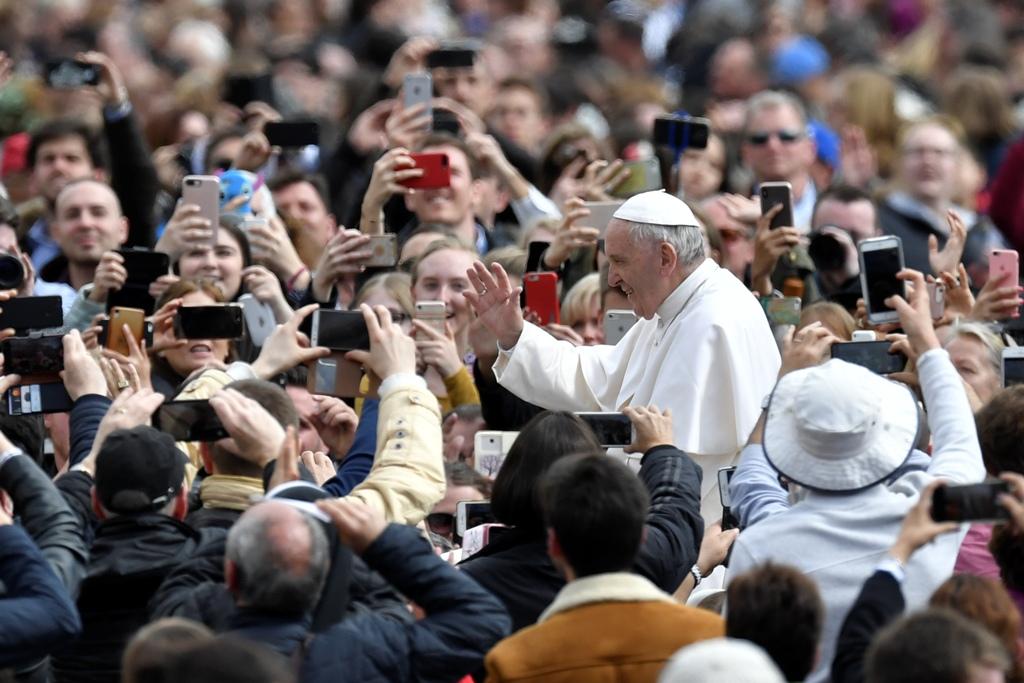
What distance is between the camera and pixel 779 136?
11.5 m

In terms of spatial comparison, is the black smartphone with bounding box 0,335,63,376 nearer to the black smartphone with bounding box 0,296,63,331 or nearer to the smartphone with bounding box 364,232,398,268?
the black smartphone with bounding box 0,296,63,331

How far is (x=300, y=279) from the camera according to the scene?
32.4ft

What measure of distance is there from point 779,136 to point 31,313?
5119 mm

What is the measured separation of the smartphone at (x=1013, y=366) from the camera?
286 inches

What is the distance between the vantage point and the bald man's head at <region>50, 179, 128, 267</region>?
995cm

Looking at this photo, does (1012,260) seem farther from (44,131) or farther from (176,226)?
(44,131)

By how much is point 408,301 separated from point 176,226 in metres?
1.25

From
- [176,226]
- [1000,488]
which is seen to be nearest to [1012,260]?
[1000,488]

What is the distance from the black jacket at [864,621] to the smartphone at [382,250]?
421 cm

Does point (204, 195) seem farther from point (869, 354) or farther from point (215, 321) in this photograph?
point (869, 354)

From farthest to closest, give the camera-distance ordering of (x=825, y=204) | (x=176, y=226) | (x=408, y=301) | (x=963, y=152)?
(x=963, y=152) < (x=825, y=204) < (x=176, y=226) < (x=408, y=301)

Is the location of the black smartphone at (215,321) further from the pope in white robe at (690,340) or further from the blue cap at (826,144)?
the blue cap at (826,144)

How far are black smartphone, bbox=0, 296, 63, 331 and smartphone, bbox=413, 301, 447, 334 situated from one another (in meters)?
1.43

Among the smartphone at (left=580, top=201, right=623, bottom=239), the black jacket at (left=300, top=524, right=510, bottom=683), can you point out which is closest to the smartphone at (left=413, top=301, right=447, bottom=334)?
the smartphone at (left=580, top=201, right=623, bottom=239)
